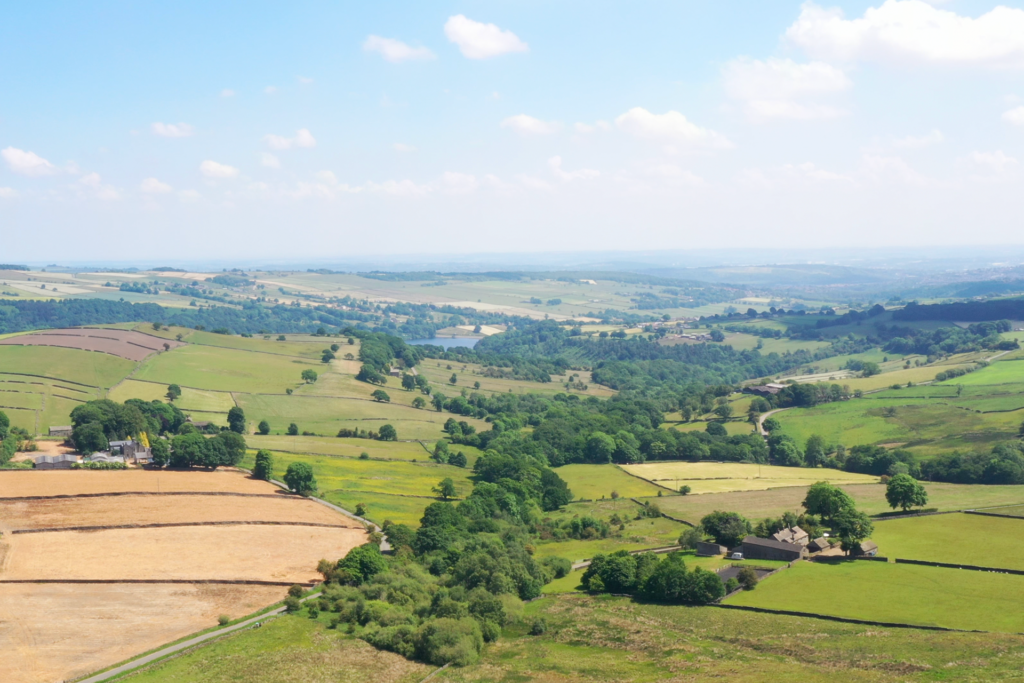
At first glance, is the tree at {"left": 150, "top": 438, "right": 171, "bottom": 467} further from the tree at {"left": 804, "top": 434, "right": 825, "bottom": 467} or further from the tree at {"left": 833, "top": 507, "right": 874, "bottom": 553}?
the tree at {"left": 804, "top": 434, "right": 825, "bottom": 467}

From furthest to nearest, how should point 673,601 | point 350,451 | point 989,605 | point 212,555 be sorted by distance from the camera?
point 350,451 → point 212,555 → point 673,601 → point 989,605

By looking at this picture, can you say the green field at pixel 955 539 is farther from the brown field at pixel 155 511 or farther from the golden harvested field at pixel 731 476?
the brown field at pixel 155 511

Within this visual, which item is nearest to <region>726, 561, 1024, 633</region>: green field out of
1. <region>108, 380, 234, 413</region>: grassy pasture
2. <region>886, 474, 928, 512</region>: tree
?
<region>886, 474, 928, 512</region>: tree

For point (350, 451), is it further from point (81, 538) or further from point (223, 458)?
A: point (81, 538)

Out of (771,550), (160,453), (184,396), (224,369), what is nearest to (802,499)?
(771,550)

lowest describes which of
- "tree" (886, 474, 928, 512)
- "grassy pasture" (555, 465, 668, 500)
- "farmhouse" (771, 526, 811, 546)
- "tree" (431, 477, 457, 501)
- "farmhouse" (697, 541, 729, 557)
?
"grassy pasture" (555, 465, 668, 500)

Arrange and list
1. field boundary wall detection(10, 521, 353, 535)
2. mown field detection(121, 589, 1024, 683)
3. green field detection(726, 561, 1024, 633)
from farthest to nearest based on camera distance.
Result: field boundary wall detection(10, 521, 353, 535), green field detection(726, 561, 1024, 633), mown field detection(121, 589, 1024, 683)

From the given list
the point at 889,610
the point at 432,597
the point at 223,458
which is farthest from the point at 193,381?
the point at 889,610
